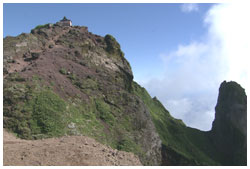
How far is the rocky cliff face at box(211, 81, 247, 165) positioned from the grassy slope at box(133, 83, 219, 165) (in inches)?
168

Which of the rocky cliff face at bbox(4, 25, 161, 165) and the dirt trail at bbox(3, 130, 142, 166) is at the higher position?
the rocky cliff face at bbox(4, 25, 161, 165)

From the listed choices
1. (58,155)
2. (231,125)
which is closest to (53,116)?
(58,155)

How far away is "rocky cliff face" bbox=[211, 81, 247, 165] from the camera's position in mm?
70000

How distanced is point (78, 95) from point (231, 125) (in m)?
58.0

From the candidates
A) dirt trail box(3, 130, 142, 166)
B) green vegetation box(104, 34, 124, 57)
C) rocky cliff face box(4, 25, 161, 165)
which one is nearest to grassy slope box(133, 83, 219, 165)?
rocky cliff face box(4, 25, 161, 165)

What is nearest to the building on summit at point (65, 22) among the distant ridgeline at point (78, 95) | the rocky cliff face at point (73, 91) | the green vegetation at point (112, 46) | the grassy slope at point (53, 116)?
the distant ridgeline at point (78, 95)

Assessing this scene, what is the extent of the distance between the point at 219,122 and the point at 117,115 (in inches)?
2188

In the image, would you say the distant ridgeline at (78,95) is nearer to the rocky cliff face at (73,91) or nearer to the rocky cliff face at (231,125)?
the rocky cliff face at (73,91)

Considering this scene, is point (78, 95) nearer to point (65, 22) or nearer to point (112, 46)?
point (112, 46)

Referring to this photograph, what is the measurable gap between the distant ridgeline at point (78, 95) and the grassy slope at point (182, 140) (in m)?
0.36

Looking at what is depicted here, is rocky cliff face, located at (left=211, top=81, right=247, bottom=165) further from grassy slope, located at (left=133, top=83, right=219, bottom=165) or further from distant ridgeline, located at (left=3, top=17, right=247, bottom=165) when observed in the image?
distant ridgeline, located at (left=3, top=17, right=247, bottom=165)

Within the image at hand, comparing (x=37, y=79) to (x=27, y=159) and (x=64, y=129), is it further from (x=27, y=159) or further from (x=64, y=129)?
(x=27, y=159)

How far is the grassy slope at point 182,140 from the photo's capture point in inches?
2000

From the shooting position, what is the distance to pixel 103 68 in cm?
4441
